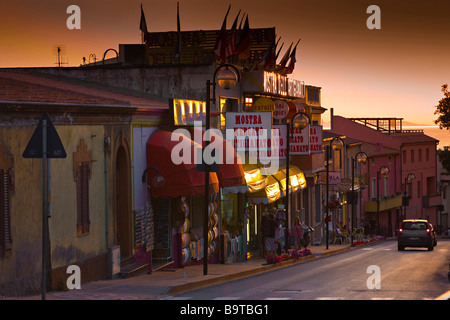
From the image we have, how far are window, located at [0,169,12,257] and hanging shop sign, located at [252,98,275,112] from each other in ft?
70.9

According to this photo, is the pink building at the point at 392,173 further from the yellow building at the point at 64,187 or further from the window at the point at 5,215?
the window at the point at 5,215

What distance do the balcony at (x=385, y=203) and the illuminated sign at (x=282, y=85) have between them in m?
32.0

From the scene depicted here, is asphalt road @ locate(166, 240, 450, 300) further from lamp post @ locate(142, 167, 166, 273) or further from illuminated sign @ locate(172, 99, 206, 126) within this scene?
illuminated sign @ locate(172, 99, 206, 126)

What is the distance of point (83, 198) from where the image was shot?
20109 mm

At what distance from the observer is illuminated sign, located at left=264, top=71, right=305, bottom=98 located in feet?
122

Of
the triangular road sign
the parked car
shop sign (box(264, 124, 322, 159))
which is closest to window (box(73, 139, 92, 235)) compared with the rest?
the triangular road sign

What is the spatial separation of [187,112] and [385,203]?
5293cm

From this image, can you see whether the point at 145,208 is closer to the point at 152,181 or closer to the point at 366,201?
the point at 152,181

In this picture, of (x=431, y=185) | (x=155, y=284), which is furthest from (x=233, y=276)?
(x=431, y=185)

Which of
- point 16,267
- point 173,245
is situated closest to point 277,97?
point 173,245

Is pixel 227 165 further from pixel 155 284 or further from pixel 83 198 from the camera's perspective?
pixel 155 284

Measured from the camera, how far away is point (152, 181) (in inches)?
945

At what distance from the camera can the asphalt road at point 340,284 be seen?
17656mm

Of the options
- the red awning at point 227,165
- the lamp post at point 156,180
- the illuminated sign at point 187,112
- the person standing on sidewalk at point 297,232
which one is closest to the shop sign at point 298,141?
the person standing on sidewalk at point 297,232
